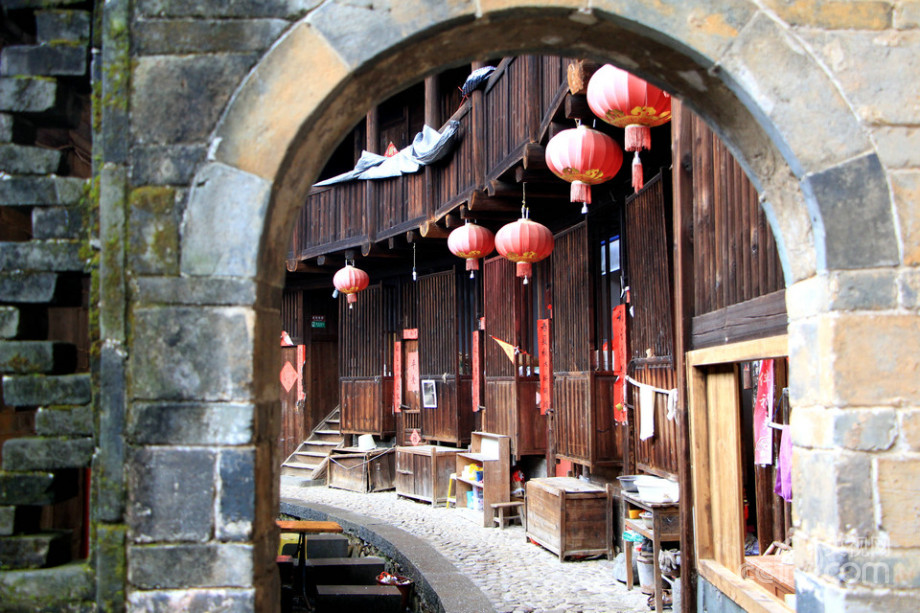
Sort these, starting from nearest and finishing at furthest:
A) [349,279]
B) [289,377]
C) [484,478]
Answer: [484,478] → [349,279] → [289,377]

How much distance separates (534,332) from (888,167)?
8489 mm

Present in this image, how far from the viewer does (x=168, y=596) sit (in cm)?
273

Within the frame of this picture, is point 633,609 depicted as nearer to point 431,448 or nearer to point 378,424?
point 431,448

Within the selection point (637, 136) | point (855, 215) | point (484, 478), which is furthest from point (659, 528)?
point (484, 478)

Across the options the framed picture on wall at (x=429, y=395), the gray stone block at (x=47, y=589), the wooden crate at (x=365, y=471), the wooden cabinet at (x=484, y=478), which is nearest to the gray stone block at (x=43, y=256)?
the gray stone block at (x=47, y=589)

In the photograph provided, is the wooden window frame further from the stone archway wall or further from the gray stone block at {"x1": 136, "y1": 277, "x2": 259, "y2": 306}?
the gray stone block at {"x1": 136, "y1": 277, "x2": 259, "y2": 306}

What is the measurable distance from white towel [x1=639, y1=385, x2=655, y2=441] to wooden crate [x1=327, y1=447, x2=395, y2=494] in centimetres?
784

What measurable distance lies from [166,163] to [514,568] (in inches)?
267

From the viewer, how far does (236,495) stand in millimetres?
2742

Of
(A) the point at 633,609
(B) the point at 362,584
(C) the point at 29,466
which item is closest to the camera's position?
(C) the point at 29,466

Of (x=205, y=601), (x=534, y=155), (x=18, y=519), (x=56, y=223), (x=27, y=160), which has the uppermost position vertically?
(x=534, y=155)

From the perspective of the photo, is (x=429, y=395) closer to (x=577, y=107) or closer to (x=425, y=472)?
(x=425, y=472)

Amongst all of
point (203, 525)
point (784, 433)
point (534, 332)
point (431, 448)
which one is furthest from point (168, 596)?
point (431, 448)

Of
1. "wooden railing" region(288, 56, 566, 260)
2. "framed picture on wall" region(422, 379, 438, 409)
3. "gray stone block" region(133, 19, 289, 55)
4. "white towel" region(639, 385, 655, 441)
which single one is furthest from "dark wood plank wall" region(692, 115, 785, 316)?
"framed picture on wall" region(422, 379, 438, 409)
